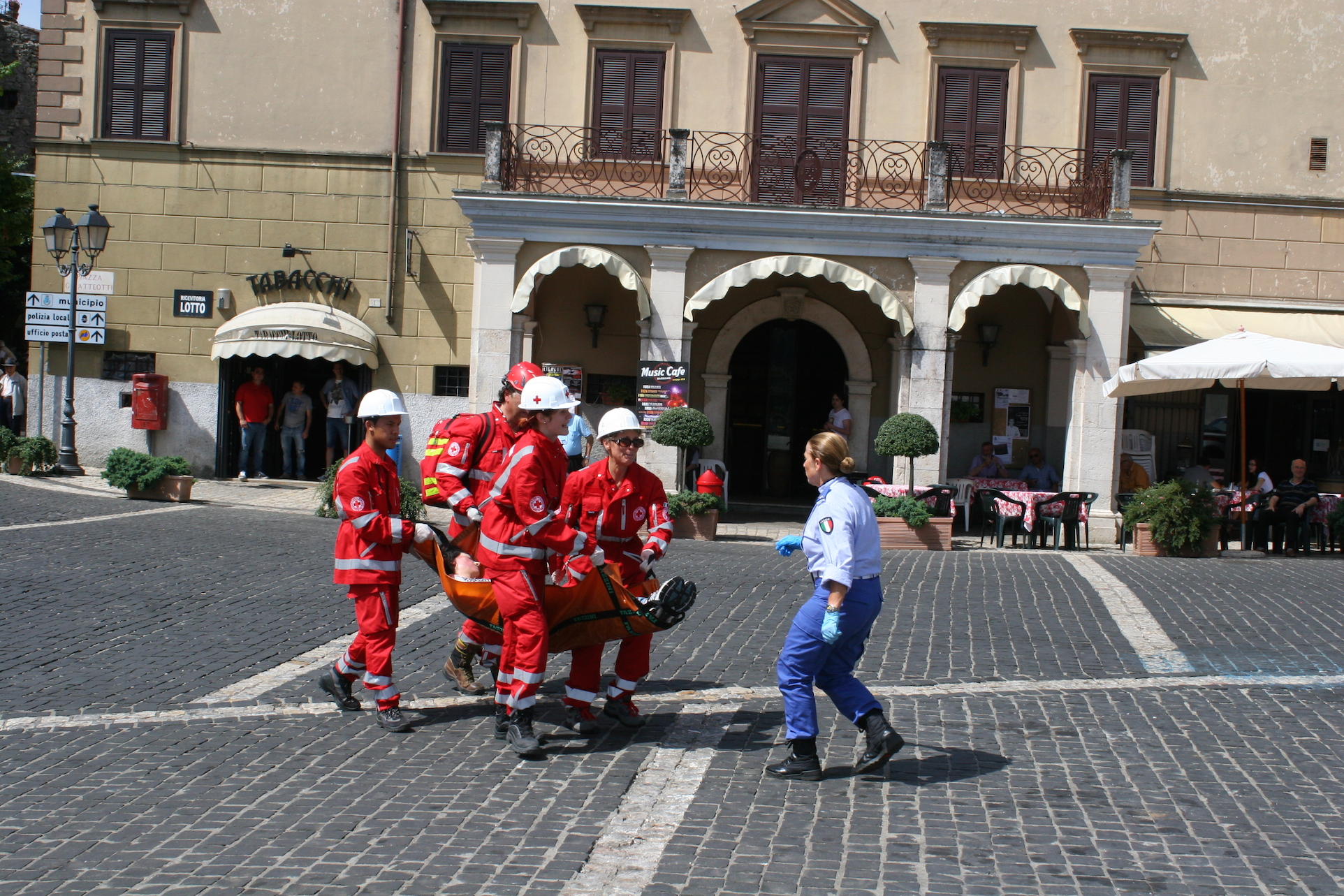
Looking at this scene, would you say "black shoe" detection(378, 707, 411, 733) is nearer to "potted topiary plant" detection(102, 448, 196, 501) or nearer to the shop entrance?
"potted topiary plant" detection(102, 448, 196, 501)

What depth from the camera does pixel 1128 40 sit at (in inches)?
744

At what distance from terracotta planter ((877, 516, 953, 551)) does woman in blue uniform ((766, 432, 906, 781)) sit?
948cm

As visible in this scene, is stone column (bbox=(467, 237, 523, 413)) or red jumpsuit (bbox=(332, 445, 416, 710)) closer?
red jumpsuit (bbox=(332, 445, 416, 710))

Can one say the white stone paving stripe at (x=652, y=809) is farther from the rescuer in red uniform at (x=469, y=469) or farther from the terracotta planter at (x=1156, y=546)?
the terracotta planter at (x=1156, y=546)

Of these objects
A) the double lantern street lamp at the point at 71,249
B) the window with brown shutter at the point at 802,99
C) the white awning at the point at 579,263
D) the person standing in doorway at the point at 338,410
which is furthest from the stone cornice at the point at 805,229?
the double lantern street lamp at the point at 71,249

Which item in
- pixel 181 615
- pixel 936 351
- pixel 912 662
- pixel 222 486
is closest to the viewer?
pixel 912 662

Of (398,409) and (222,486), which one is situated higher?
(398,409)

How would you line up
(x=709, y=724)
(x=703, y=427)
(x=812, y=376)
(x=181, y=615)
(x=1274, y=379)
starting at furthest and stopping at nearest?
(x=812, y=376)
(x=703, y=427)
(x=1274, y=379)
(x=181, y=615)
(x=709, y=724)

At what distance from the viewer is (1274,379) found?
14297 millimetres

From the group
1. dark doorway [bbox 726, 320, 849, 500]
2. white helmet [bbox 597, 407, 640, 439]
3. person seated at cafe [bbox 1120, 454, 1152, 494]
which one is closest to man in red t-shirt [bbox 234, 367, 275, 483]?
dark doorway [bbox 726, 320, 849, 500]

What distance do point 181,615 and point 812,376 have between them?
13496 mm

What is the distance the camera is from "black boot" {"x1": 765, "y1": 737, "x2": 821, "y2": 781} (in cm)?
525

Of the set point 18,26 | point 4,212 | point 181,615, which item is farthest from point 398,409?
point 18,26

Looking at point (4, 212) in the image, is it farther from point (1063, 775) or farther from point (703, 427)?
point (1063, 775)
